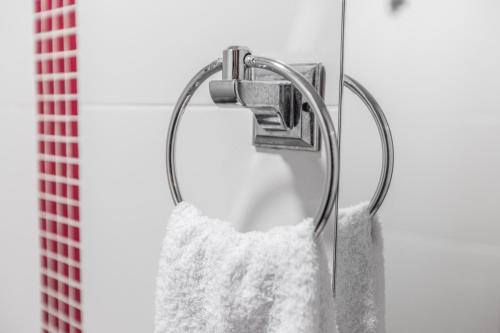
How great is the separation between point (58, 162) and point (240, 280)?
1.78 ft

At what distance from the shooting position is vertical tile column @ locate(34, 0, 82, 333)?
88cm

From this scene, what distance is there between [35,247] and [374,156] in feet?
2.49

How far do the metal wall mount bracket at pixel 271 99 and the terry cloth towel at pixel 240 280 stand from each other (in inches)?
4.1

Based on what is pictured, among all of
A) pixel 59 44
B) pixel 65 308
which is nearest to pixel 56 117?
pixel 59 44

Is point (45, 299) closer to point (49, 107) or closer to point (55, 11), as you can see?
point (49, 107)

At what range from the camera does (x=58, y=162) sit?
3.04 feet

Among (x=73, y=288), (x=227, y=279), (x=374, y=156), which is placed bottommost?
(x=73, y=288)

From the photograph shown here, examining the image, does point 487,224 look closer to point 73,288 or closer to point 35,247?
point 73,288

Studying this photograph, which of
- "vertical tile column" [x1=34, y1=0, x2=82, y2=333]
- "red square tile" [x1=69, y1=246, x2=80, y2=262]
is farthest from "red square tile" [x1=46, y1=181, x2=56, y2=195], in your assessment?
"red square tile" [x1=69, y1=246, x2=80, y2=262]

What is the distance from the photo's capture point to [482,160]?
1.36 feet

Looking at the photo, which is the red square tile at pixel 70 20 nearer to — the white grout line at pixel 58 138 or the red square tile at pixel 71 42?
the red square tile at pixel 71 42

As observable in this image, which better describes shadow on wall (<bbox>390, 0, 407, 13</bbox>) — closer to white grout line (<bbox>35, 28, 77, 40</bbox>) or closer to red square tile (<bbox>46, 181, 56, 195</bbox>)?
white grout line (<bbox>35, 28, 77, 40</bbox>)

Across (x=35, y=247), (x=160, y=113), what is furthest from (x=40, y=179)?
(x=160, y=113)

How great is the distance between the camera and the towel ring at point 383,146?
48 centimetres
